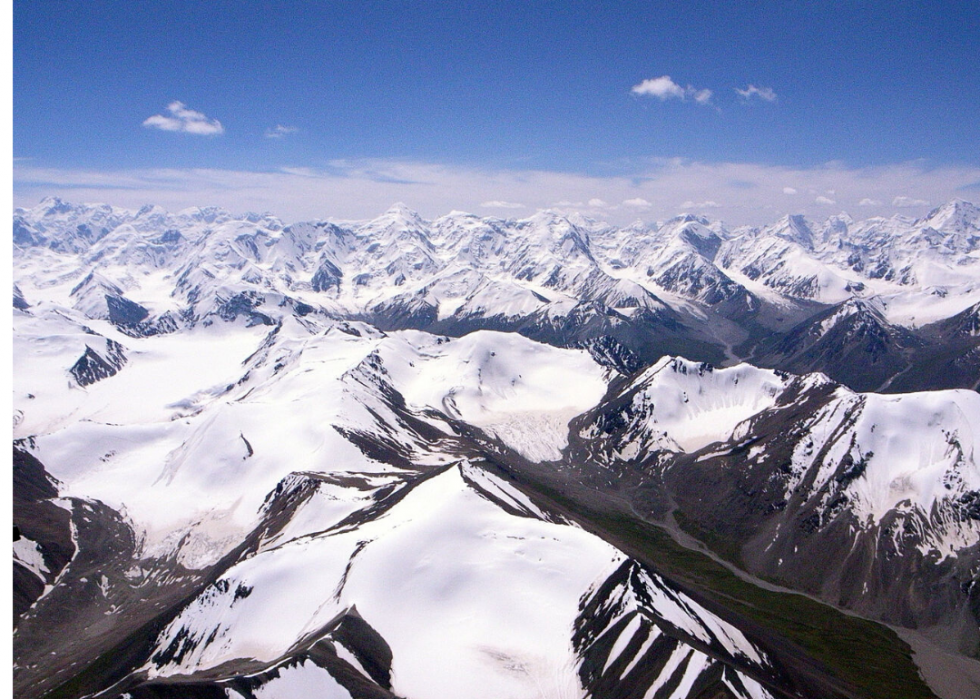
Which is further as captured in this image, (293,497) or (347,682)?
(293,497)

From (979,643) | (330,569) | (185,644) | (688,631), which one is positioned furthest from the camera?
(979,643)

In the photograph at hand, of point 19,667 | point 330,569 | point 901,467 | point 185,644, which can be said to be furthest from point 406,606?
point 901,467

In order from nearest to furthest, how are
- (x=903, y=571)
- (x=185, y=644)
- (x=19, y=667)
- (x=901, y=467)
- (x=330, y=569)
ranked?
(x=185, y=644), (x=330, y=569), (x=19, y=667), (x=903, y=571), (x=901, y=467)

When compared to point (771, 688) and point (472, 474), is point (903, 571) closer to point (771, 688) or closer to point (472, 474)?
point (771, 688)

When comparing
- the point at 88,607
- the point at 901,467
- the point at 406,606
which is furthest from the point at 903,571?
the point at 88,607

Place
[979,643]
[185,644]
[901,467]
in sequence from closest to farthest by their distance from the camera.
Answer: [185,644], [979,643], [901,467]
